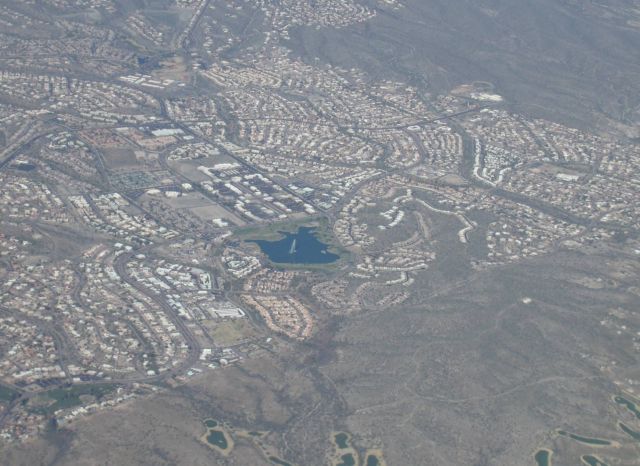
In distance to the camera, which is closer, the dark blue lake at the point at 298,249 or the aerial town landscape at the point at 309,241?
the aerial town landscape at the point at 309,241

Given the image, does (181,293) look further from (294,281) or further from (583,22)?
(583,22)

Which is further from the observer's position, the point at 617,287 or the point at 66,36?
the point at 66,36

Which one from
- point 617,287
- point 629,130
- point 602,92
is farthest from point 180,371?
point 602,92

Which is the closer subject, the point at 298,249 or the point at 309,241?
the point at 298,249

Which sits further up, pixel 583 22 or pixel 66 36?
pixel 583 22
